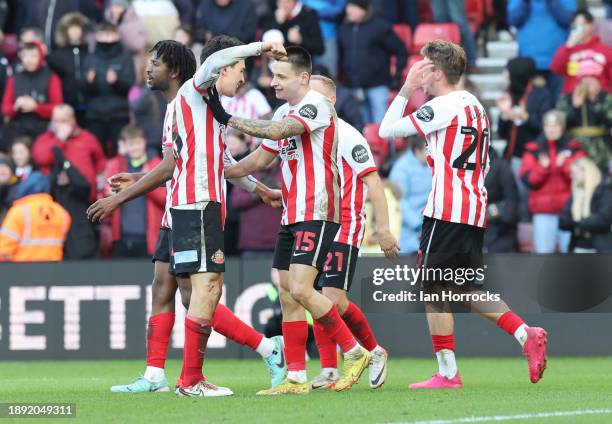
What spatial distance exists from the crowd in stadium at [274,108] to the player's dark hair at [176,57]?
5652 millimetres

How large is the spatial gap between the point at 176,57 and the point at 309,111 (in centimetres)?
98

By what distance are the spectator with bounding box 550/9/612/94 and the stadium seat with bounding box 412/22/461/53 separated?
124cm

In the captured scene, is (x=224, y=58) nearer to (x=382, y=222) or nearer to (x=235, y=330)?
(x=382, y=222)

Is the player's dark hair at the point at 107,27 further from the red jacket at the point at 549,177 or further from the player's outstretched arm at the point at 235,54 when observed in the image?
the player's outstretched arm at the point at 235,54

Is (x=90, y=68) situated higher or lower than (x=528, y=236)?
higher

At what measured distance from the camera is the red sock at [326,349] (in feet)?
32.1

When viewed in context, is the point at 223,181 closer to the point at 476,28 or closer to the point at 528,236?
the point at 528,236

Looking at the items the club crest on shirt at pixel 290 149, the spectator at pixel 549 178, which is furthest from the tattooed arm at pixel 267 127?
the spectator at pixel 549 178

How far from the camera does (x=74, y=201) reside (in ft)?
51.5

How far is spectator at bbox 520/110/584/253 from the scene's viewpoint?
15336 mm

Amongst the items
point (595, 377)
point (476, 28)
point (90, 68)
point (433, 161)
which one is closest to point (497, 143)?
point (476, 28)

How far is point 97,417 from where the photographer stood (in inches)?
313

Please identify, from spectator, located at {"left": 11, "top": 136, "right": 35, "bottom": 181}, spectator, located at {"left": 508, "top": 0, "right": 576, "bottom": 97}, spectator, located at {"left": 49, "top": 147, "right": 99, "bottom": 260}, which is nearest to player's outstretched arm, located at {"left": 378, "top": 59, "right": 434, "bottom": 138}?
spectator, located at {"left": 49, "top": 147, "right": 99, "bottom": 260}

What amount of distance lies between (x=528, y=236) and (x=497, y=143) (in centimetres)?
170
